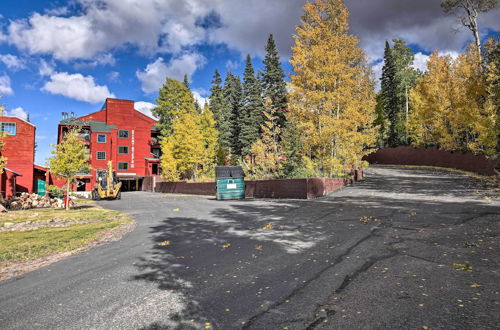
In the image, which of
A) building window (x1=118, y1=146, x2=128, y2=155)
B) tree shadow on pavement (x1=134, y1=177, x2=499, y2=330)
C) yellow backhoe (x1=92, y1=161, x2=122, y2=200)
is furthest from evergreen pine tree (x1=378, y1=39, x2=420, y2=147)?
building window (x1=118, y1=146, x2=128, y2=155)

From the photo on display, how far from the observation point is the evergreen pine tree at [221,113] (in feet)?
173

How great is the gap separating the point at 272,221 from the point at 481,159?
83.9 ft

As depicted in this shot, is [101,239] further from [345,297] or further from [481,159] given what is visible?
[481,159]

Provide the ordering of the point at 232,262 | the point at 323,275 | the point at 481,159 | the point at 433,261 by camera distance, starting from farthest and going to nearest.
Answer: the point at 481,159 < the point at 232,262 < the point at 433,261 < the point at 323,275

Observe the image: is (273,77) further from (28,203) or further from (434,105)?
(28,203)

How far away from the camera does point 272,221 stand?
10820 mm

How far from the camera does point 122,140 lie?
53656 mm

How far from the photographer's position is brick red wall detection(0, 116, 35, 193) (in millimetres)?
31266

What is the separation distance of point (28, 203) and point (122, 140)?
29.9m

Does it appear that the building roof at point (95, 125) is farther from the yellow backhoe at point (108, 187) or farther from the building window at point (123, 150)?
the yellow backhoe at point (108, 187)

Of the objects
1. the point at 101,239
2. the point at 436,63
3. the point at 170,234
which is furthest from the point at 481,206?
the point at 436,63

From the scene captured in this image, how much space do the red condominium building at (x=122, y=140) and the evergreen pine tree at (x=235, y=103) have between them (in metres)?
16.0

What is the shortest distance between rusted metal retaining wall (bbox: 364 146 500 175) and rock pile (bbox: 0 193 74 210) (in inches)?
1433

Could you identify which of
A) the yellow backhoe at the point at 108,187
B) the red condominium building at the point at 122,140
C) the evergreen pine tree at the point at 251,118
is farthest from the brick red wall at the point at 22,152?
the evergreen pine tree at the point at 251,118
